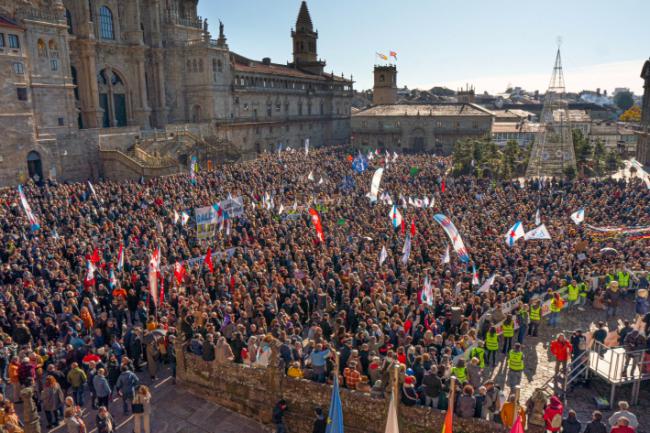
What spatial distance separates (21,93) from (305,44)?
177 ft

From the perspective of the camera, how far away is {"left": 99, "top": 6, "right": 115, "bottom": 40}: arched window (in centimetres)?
4405

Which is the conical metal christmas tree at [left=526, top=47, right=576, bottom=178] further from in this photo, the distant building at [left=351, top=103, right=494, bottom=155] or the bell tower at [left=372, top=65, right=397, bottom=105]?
the bell tower at [left=372, top=65, right=397, bottom=105]

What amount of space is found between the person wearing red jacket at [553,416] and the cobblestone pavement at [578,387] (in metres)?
2.81

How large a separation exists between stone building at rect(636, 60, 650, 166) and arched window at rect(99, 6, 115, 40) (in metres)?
56.9

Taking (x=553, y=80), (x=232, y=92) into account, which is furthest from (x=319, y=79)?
(x=553, y=80)

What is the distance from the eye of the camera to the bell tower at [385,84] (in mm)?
83500

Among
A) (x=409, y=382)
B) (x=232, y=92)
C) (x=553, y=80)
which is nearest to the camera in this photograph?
(x=409, y=382)

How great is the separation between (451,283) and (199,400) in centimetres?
905

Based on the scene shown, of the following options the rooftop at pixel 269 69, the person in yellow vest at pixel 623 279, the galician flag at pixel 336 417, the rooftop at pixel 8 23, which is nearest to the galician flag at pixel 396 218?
the person in yellow vest at pixel 623 279

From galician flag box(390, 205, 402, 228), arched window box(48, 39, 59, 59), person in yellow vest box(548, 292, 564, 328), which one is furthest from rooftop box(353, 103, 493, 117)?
person in yellow vest box(548, 292, 564, 328)

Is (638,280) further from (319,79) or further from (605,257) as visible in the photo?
(319,79)

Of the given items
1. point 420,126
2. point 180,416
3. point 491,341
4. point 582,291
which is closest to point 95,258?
point 180,416

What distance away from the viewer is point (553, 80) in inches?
1663

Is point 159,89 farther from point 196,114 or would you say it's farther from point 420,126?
point 420,126
